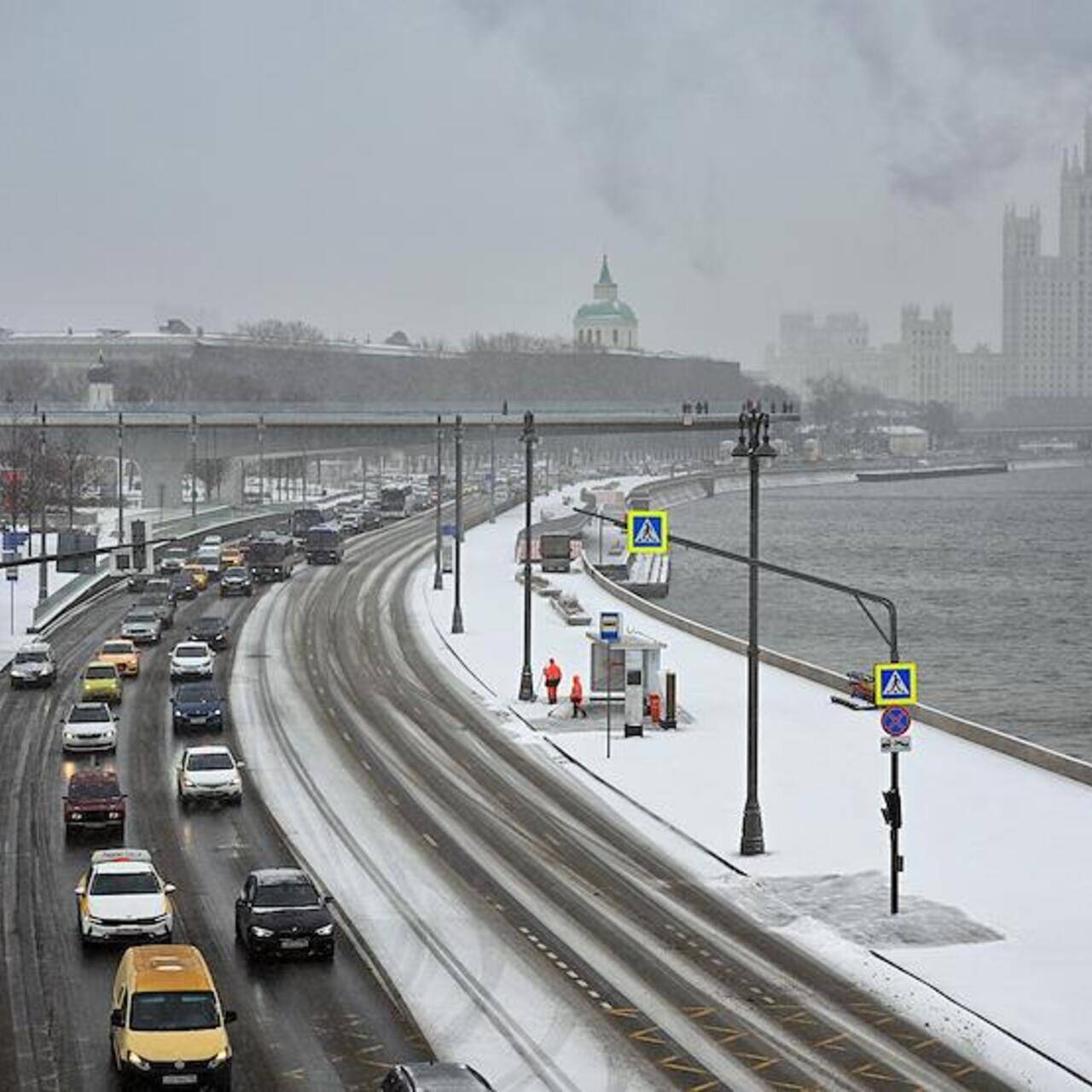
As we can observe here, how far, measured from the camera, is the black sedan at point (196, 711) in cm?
5128

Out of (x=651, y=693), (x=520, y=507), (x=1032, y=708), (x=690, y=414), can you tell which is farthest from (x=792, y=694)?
(x=520, y=507)

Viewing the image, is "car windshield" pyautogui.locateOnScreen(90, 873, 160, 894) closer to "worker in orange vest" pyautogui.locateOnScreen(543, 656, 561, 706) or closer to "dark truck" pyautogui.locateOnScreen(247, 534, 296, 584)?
"worker in orange vest" pyautogui.locateOnScreen(543, 656, 561, 706)

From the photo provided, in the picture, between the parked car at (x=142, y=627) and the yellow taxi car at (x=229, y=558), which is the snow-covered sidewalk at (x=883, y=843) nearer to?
the parked car at (x=142, y=627)

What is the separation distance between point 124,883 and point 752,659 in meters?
13.3

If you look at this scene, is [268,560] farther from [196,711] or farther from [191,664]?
[196,711]

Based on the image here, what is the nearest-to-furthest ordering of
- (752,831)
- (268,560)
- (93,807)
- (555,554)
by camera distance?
(752,831)
(93,807)
(268,560)
(555,554)

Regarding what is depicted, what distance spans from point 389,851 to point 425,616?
138 ft

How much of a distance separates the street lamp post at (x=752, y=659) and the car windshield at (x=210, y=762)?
34.5ft

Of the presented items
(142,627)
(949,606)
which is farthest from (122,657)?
(949,606)

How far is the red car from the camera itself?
39125 millimetres

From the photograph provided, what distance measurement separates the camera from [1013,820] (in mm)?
40531

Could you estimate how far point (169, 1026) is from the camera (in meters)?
24.8

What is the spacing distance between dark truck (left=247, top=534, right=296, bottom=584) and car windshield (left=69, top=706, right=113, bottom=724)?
139 feet

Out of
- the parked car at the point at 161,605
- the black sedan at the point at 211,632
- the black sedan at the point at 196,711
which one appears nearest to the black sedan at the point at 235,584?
the parked car at the point at 161,605
